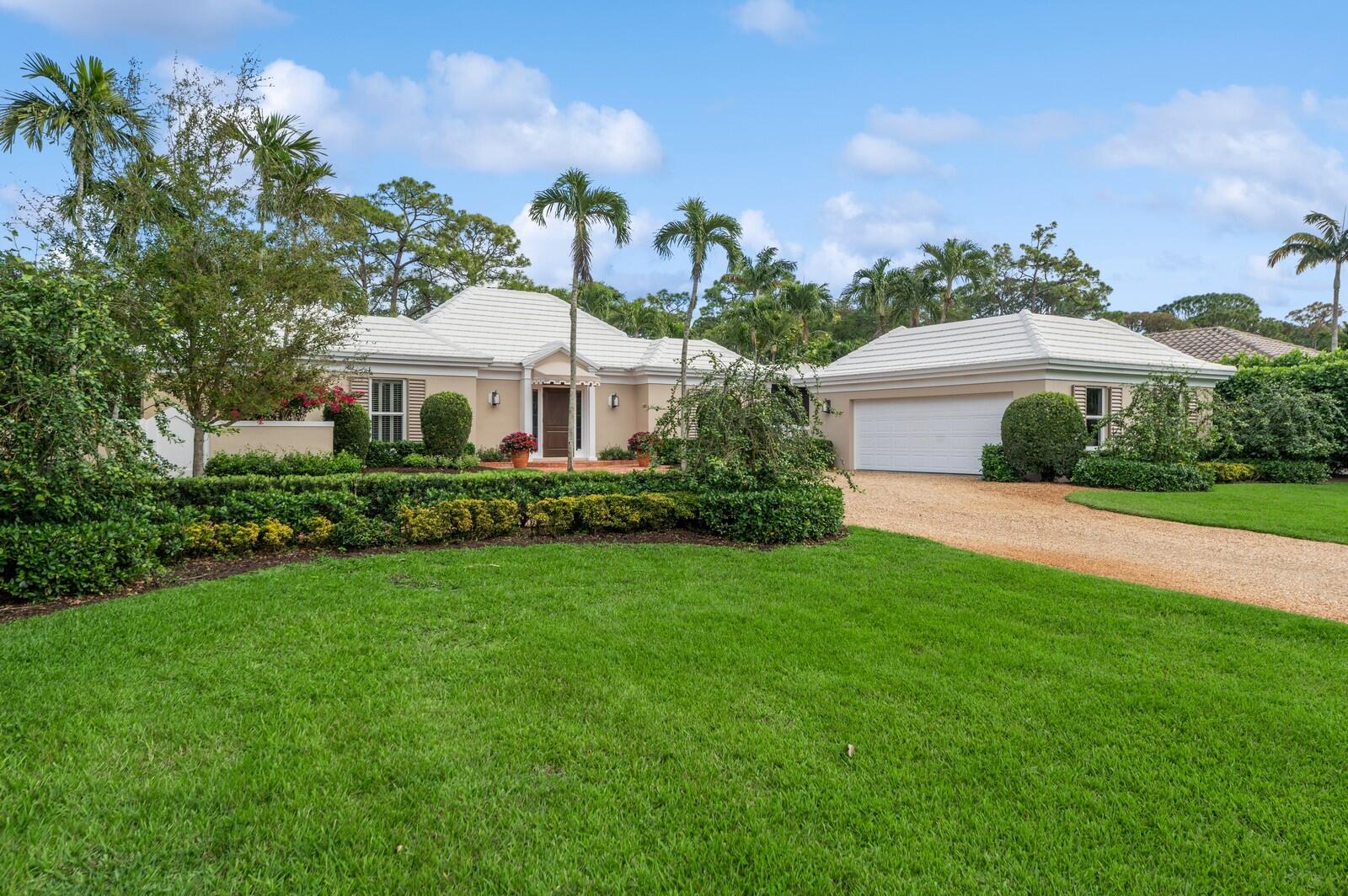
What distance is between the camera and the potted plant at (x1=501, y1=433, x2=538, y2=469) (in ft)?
58.4

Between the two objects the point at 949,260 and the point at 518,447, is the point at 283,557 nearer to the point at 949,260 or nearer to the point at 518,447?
the point at 518,447

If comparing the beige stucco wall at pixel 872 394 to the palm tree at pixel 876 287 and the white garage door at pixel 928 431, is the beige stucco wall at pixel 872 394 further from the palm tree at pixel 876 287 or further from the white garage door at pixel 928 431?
the palm tree at pixel 876 287

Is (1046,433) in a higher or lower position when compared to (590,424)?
lower

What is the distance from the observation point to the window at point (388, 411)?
705 inches

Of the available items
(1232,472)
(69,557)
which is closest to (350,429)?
(69,557)

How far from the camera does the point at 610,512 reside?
833 centimetres


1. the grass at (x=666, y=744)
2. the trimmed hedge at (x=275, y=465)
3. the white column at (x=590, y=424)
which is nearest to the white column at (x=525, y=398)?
the white column at (x=590, y=424)

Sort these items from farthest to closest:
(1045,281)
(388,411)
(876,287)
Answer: (1045,281), (876,287), (388,411)

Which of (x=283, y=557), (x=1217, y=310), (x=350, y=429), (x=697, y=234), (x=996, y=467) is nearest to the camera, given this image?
(x=283, y=557)

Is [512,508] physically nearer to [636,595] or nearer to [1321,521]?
[636,595]

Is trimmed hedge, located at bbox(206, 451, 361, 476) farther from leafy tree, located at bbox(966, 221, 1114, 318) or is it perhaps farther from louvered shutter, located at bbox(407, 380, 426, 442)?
leafy tree, located at bbox(966, 221, 1114, 318)

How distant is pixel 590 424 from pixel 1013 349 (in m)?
11.0

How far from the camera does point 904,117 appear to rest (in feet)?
51.8

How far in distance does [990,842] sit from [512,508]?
6.26 meters
